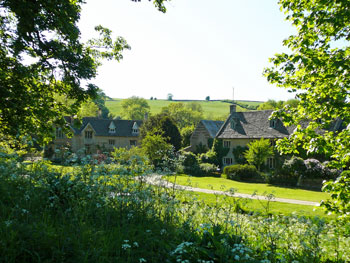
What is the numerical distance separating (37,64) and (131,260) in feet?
26.3

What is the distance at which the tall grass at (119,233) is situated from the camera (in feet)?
13.6

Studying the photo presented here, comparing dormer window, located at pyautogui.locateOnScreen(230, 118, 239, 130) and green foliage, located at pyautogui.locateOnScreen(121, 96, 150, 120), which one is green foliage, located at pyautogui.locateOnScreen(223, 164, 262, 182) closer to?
dormer window, located at pyautogui.locateOnScreen(230, 118, 239, 130)

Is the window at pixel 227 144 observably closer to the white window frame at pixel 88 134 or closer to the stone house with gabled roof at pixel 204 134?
the stone house with gabled roof at pixel 204 134

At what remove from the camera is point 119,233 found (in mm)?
4883

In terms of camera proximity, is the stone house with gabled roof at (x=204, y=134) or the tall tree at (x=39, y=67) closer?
the tall tree at (x=39, y=67)

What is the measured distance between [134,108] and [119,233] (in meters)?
91.0

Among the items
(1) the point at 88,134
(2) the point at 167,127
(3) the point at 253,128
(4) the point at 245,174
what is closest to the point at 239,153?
(3) the point at 253,128

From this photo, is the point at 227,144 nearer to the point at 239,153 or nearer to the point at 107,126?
the point at 239,153

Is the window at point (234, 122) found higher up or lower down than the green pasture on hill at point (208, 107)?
lower down

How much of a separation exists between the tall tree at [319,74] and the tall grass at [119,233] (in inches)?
83.3

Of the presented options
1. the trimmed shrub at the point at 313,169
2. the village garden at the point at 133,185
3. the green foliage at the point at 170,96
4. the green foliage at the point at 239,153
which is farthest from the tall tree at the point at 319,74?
the green foliage at the point at 170,96

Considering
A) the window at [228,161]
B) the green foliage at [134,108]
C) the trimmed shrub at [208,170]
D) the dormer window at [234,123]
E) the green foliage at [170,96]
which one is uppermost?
the green foliage at [170,96]

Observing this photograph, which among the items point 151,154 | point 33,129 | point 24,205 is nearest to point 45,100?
point 33,129

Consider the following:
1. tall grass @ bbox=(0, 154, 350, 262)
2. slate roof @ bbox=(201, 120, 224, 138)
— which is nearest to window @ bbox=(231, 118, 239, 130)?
→ slate roof @ bbox=(201, 120, 224, 138)
